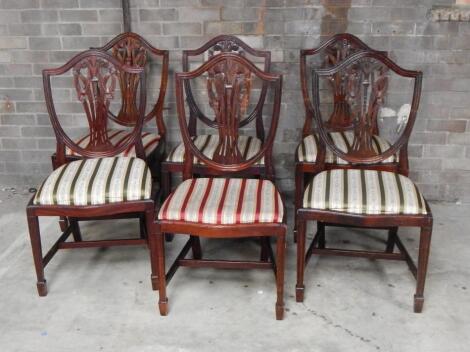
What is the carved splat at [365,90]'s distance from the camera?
8.48 ft

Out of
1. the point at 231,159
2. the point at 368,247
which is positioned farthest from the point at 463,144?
the point at 231,159

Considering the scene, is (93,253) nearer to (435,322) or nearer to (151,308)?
(151,308)

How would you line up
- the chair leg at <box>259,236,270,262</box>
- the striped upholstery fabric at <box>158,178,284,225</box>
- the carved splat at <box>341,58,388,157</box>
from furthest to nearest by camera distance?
the chair leg at <box>259,236,270,262</box>, the carved splat at <box>341,58,388,157</box>, the striped upholstery fabric at <box>158,178,284,225</box>

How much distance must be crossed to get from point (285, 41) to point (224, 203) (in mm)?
1467

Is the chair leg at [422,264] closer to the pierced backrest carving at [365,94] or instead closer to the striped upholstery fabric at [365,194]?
the striped upholstery fabric at [365,194]

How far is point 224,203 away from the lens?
243cm

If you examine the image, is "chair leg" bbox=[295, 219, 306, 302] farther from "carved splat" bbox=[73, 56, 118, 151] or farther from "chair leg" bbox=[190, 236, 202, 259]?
"carved splat" bbox=[73, 56, 118, 151]

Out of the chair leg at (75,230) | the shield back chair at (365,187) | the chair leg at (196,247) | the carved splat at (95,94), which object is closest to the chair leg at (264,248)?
the shield back chair at (365,187)

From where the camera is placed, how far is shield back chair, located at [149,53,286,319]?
235cm

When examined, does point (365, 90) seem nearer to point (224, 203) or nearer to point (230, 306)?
point (224, 203)

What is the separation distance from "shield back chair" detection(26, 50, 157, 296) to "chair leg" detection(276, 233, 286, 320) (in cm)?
59

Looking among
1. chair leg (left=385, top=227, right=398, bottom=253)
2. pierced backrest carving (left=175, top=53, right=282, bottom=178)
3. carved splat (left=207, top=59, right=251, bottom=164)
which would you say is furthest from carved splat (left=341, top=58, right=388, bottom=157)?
chair leg (left=385, top=227, right=398, bottom=253)

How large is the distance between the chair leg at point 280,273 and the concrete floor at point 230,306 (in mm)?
59

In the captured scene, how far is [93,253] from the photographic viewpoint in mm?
3115
